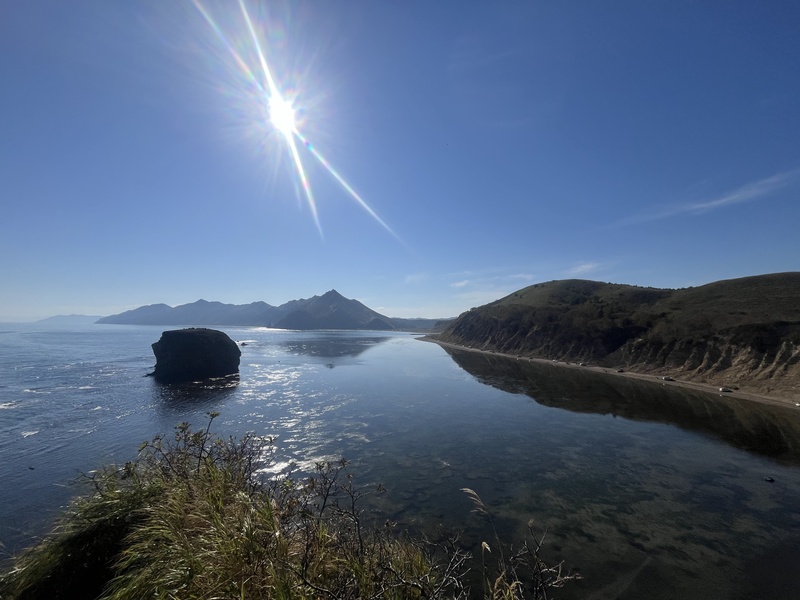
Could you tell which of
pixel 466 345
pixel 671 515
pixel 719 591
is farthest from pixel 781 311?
pixel 466 345

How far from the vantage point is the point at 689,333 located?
62000mm

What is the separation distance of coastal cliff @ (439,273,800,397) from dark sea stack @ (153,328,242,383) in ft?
244

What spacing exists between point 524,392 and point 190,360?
59758 mm

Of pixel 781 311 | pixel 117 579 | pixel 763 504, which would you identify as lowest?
pixel 763 504

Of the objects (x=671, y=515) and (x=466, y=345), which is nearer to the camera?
(x=671, y=515)

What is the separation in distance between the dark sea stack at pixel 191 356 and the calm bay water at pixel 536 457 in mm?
9348

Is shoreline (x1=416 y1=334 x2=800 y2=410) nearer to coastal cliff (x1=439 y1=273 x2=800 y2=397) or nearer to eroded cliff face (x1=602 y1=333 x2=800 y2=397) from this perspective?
eroded cliff face (x1=602 y1=333 x2=800 y2=397)

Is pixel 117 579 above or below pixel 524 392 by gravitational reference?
above

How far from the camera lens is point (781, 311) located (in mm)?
58281

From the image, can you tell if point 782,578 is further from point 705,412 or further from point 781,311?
point 781,311

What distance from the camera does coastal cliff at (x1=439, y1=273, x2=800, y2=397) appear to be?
4941cm

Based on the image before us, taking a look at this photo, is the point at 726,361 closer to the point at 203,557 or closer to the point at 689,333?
the point at 689,333

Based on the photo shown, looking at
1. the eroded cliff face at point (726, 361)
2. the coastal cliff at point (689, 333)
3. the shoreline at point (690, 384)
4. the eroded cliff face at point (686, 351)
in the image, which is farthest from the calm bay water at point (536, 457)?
the coastal cliff at point (689, 333)

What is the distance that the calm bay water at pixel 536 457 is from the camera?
14.2 m
